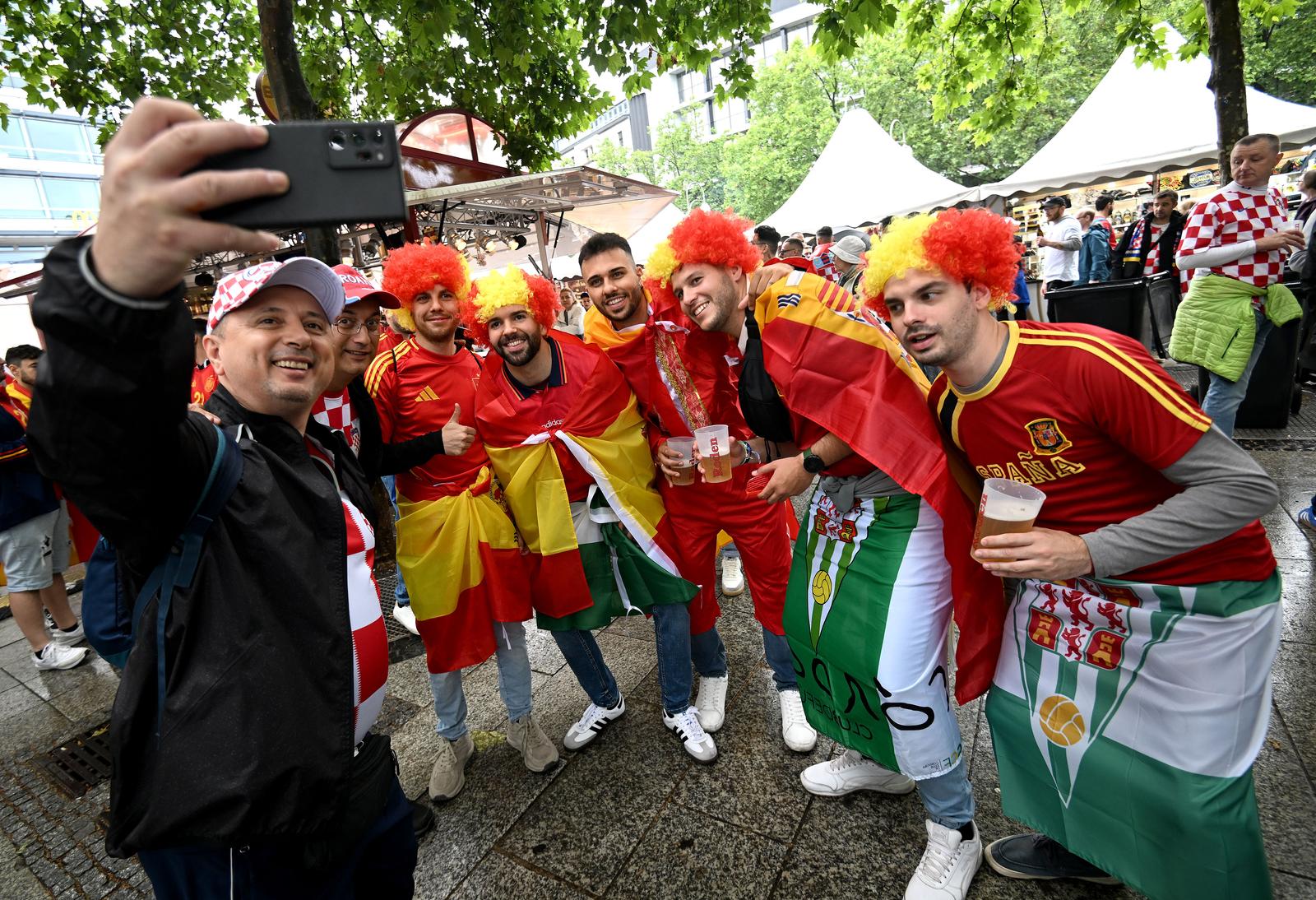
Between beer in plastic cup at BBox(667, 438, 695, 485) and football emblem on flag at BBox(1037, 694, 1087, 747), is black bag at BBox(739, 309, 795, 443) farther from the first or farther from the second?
football emblem on flag at BBox(1037, 694, 1087, 747)

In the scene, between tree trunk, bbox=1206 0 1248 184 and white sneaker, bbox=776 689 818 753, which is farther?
tree trunk, bbox=1206 0 1248 184

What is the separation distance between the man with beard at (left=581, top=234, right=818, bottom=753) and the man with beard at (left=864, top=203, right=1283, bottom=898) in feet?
3.37

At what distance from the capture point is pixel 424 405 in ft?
9.56

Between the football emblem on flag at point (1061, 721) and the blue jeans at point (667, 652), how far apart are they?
1447 millimetres

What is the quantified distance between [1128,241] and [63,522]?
13.4 metres

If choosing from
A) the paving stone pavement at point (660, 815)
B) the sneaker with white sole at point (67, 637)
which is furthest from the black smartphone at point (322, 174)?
the sneaker with white sole at point (67, 637)

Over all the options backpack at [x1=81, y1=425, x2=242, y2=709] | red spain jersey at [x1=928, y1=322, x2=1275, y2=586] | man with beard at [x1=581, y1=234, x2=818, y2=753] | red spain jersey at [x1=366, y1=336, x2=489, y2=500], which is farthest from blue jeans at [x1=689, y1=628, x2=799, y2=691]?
backpack at [x1=81, y1=425, x2=242, y2=709]

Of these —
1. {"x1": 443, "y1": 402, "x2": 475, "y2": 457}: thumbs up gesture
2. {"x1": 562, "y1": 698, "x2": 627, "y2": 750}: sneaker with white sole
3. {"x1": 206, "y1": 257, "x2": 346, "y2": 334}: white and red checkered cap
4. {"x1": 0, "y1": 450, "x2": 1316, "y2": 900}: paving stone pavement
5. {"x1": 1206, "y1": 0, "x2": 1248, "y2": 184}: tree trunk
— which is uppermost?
{"x1": 1206, "y1": 0, "x2": 1248, "y2": 184}: tree trunk

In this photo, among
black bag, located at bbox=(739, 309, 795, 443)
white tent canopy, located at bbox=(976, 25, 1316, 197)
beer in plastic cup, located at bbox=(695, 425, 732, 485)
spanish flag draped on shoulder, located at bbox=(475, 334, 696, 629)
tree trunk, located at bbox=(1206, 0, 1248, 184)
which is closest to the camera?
black bag, located at bbox=(739, 309, 795, 443)

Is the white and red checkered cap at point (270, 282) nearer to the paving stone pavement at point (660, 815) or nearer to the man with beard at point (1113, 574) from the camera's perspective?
the man with beard at point (1113, 574)

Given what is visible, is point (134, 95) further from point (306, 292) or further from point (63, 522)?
point (306, 292)

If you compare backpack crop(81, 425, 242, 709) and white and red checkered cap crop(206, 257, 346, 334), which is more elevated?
white and red checkered cap crop(206, 257, 346, 334)

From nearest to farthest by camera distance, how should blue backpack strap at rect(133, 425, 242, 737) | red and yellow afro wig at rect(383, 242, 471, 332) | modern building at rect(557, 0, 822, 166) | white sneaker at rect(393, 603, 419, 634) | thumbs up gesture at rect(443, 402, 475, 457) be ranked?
blue backpack strap at rect(133, 425, 242, 737)
thumbs up gesture at rect(443, 402, 475, 457)
red and yellow afro wig at rect(383, 242, 471, 332)
white sneaker at rect(393, 603, 419, 634)
modern building at rect(557, 0, 822, 166)

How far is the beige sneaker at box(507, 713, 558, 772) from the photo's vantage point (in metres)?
2.79
